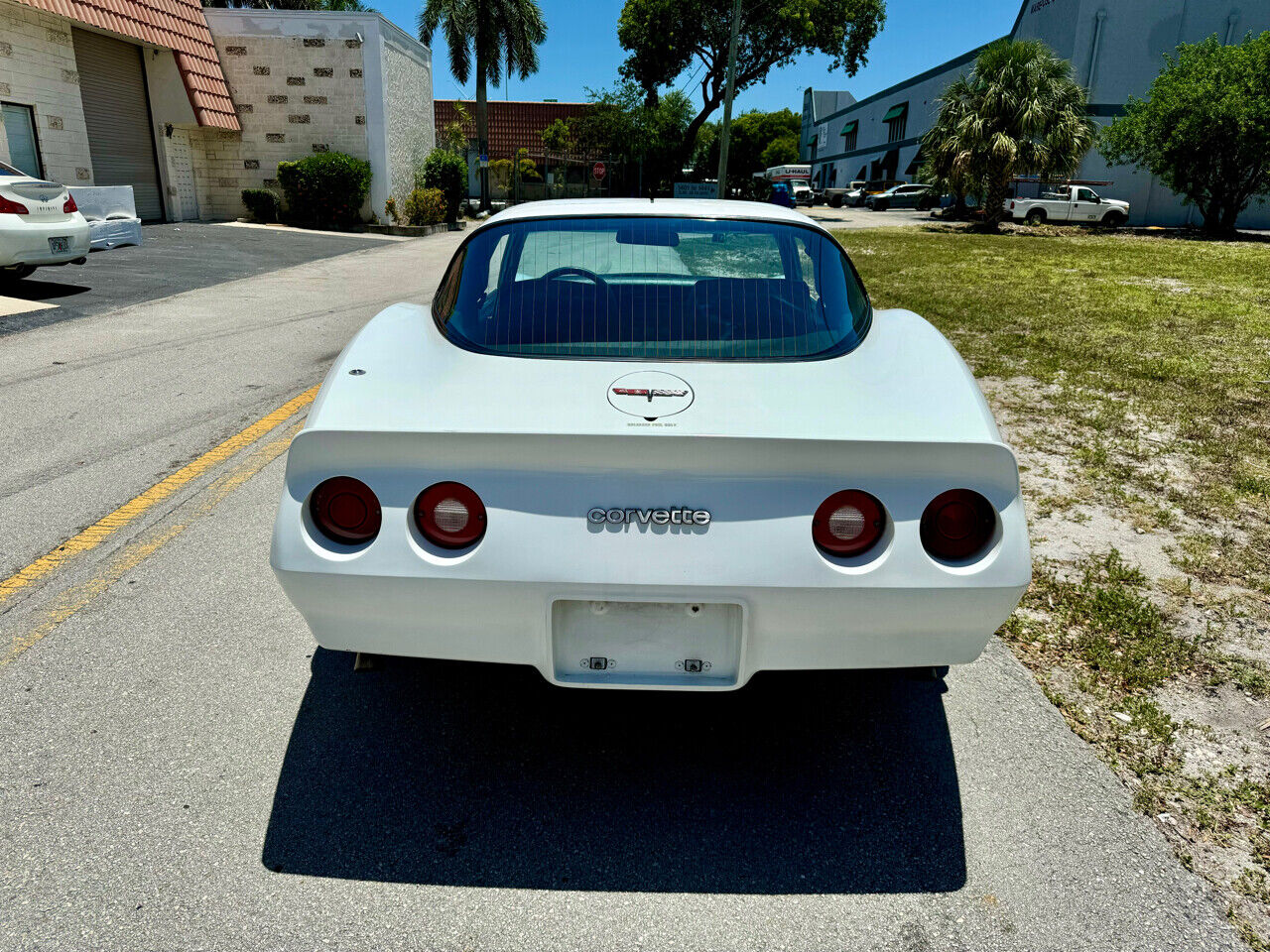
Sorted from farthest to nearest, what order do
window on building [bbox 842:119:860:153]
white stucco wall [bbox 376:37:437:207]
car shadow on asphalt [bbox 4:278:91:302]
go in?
window on building [bbox 842:119:860:153]
white stucco wall [bbox 376:37:437:207]
car shadow on asphalt [bbox 4:278:91:302]

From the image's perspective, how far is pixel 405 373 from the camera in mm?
2611

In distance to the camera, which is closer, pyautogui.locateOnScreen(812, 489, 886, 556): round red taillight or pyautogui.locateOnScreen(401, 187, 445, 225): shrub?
pyautogui.locateOnScreen(812, 489, 886, 556): round red taillight

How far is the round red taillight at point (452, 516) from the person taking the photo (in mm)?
2266

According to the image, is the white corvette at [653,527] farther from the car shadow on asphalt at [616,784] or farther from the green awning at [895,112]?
the green awning at [895,112]

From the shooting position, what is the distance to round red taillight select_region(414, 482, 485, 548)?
89.2 inches

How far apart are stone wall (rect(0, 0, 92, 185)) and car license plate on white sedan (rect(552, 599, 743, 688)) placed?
801 inches

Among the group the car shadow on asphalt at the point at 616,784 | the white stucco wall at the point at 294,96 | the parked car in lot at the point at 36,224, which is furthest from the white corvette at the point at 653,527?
the white stucco wall at the point at 294,96

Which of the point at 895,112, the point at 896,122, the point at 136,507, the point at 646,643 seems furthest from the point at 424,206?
the point at 896,122

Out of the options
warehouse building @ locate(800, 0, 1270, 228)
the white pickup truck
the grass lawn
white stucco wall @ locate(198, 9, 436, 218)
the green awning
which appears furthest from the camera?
the green awning

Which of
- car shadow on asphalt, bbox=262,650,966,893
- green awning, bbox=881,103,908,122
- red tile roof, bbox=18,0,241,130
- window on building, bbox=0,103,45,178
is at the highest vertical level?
green awning, bbox=881,103,908,122

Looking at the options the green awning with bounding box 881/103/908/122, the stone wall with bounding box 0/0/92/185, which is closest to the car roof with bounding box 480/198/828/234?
the stone wall with bounding box 0/0/92/185

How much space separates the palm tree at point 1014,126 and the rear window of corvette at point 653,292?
28.0 metres

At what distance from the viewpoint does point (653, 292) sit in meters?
3.02

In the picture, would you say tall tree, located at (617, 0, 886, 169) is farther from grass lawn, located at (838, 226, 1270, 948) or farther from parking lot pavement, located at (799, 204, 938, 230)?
grass lawn, located at (838, 226, 1270, 948)
